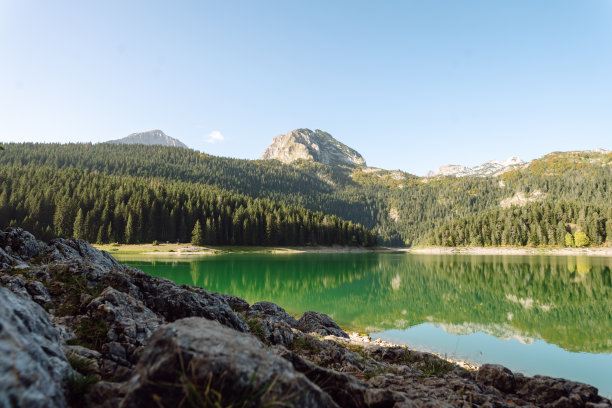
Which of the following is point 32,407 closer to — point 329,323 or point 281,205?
point 329,323

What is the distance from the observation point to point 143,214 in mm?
100125

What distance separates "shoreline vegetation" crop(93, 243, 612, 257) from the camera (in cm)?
8712

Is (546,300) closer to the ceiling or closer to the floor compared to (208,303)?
closer to the floor

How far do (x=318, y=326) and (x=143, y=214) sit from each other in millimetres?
99812

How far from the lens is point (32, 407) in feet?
8.05

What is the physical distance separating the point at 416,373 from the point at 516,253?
130 meters

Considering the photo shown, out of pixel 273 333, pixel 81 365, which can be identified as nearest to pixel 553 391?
pixel 273 333

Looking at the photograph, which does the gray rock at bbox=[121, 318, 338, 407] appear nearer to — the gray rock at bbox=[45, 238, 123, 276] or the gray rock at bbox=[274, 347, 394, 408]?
the gray rock at bbox=[274, 347, 394, 408]

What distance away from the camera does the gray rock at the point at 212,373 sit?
279 cm

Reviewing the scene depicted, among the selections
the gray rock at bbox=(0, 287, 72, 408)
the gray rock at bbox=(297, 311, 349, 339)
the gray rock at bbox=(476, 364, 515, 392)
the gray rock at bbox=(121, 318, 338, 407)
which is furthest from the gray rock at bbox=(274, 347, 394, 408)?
the gray rock at bbox=(297, 311, 349, 339)

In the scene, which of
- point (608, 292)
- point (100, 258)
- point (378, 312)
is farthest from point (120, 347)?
point (608, 292)

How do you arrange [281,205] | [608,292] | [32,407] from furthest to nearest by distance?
1. [281,205]
2. [608,292]
3. [32,407]

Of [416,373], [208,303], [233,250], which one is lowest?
[233,250]

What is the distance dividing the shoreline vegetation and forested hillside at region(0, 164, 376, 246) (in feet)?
12.9
